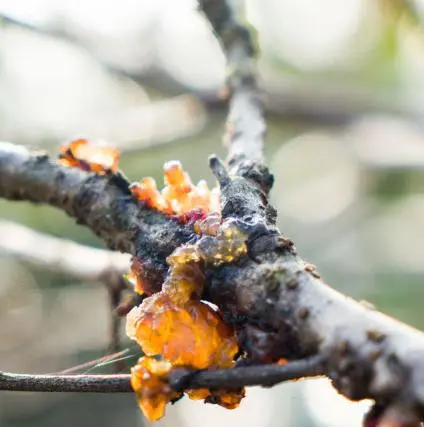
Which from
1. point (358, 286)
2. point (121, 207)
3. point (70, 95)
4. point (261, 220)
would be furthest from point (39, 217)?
point (261, 220)

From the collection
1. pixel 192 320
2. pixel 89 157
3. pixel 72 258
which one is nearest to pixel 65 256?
pixel 72 258

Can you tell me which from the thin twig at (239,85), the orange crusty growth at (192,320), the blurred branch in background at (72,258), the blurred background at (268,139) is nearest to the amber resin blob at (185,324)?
the orange crusty growth at (192,320)

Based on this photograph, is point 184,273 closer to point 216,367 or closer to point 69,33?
point 216,367

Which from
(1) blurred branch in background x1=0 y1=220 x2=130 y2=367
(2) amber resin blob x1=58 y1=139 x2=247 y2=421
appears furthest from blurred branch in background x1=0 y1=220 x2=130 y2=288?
(2) amber resin blob x1=58 y1=139 x2=247 y2=421

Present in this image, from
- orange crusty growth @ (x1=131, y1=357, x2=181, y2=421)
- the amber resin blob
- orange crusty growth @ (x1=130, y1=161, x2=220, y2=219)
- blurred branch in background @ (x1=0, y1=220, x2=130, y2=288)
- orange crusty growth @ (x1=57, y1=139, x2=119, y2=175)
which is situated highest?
blurred branch in background @ (x1=0, y1=220, x2=130, y2=288)

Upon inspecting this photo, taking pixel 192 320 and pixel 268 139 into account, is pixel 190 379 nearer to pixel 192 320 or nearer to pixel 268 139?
pixel 192 320

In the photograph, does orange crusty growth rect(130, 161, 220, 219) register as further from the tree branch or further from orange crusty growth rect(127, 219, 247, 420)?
orange crusty growth rect(127, 219, 247, 420)
